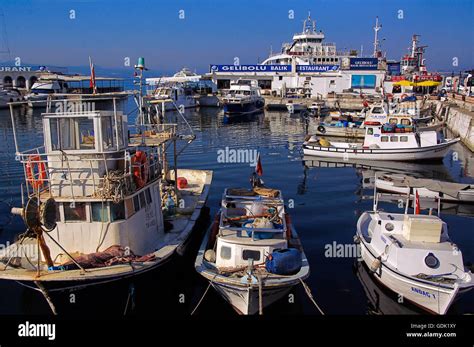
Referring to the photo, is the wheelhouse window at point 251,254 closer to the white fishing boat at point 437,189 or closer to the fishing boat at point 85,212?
the fishing boat at point 85,212

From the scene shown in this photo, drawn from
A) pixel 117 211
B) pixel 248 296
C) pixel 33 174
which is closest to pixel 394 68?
pixel 248 296

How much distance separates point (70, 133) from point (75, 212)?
274cm

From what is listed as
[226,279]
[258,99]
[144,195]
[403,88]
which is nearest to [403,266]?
[226,279]

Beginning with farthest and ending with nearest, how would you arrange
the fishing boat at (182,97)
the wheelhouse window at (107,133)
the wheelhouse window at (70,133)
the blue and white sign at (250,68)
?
the blue and white sign at (250,68), the fishing boat at (182,97), the wheelhouse window at (107,133), the wheelhouse window at (70,133)

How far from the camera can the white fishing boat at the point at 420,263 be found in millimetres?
13625

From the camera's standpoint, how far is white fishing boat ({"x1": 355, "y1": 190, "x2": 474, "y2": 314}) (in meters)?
13.6

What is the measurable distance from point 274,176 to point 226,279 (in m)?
20.2

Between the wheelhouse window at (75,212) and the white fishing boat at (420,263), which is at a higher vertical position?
the wheelhouse window at (75,212)

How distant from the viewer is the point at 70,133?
47.2 feet

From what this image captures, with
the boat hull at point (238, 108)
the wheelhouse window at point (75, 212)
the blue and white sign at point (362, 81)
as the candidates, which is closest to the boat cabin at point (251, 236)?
the wheelhouse window at point (75, 212)

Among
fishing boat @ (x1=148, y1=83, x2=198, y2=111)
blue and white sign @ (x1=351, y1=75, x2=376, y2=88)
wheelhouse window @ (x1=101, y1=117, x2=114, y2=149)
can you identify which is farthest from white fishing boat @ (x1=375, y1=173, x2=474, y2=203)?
blue and white sign @ (x1=351, y1=75, x2=376, y2=88)

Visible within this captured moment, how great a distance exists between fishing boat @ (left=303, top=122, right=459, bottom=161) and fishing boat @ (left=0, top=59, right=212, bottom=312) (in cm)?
2530

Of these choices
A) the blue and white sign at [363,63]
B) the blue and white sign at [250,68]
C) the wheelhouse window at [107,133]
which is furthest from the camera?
the blue and white sign at [250,68]

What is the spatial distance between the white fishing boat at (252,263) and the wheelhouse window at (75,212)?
4081mm
